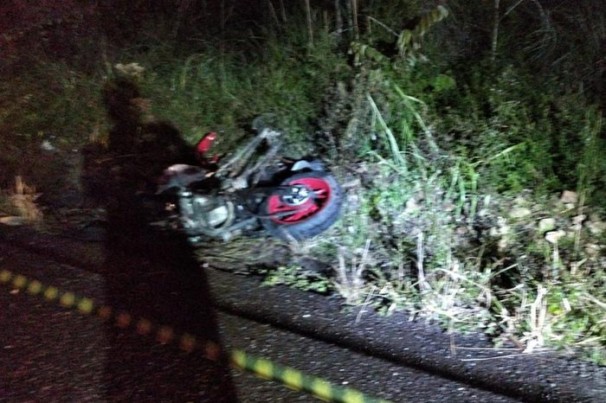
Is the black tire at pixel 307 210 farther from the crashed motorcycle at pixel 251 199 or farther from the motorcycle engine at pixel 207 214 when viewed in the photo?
the motorcycle engine at pixel 207 214

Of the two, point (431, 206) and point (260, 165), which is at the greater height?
point (260, 165)

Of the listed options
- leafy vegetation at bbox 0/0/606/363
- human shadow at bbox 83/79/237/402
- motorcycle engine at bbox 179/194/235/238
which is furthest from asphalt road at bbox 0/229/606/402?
motorcycle engine at bbox 179/194/235/238

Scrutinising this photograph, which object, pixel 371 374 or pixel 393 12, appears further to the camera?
pixel 393 12

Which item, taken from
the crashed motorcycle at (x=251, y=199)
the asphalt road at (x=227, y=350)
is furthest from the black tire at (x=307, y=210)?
the asphalt road at (x=227, y=350)

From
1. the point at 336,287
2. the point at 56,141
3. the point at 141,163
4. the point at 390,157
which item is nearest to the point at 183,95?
the point at 141,163

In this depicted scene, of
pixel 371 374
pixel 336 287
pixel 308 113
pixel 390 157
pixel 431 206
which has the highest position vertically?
pixel 308 113

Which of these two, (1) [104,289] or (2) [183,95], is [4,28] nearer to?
(2) [183,95]

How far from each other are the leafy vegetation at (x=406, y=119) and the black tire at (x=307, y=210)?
0.12 m

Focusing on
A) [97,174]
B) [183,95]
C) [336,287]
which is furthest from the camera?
[183,95]

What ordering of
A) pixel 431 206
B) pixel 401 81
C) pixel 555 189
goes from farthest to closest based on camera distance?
pixel 401 81 → pixel 555 189 → pixel 431 206

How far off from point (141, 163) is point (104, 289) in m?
2.35

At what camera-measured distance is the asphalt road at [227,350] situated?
3623mm

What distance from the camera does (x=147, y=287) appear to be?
4789mm

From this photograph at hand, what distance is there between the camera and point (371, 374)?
374cm
